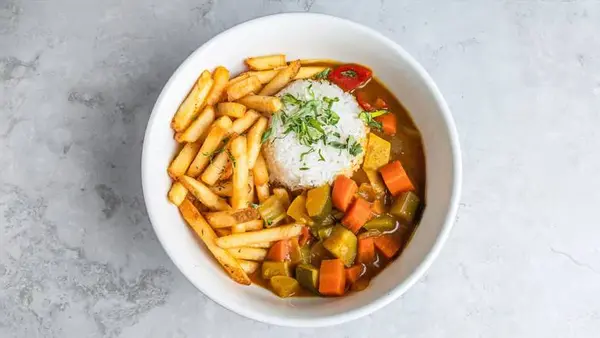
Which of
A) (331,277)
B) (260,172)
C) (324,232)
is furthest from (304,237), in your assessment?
(260,172)

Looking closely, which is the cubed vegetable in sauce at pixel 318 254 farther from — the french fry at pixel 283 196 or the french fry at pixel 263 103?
the french fry at pixel 263 103

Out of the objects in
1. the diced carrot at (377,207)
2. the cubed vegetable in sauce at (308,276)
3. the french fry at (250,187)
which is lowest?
the cubed vegetable in sauce at (308,276)

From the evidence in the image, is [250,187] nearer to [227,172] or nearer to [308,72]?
[227,172]

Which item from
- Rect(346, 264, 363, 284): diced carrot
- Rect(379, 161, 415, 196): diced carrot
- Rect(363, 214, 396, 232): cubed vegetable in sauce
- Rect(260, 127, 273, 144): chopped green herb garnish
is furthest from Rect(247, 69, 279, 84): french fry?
Rect(346, 264, 363, 284): diced carrot

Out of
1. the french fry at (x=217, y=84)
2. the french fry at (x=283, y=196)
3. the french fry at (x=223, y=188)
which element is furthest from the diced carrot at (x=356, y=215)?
the french fry at (x=217, y=84)

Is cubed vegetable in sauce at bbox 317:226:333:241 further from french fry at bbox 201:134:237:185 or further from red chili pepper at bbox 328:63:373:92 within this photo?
red chili pepper at bbox 328:63:373:92

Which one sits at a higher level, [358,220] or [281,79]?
[281,79]
